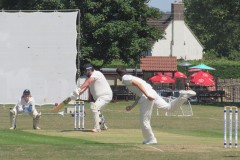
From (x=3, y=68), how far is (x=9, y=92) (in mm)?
1200

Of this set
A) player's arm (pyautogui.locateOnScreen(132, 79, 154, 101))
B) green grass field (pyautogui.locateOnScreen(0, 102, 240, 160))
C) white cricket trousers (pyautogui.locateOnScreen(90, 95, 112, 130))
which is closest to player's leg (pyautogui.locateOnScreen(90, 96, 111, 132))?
white cricket trousers (pyautogui.locateOnScreen(90, 95, 112, 130))

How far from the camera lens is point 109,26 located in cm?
5775

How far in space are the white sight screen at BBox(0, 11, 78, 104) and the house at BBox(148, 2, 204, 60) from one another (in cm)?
5413

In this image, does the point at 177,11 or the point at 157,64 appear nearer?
the point at 157,64

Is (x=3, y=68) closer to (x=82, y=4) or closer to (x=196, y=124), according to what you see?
(x=196, y=124)

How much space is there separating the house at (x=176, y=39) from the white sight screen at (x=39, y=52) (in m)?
54.1

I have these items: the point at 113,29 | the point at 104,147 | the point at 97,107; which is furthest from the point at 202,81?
the point at 104,147

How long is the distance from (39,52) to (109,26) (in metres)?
18.2

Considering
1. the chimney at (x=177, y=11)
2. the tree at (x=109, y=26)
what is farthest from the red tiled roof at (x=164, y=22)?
the tree at (x=109, y=26)

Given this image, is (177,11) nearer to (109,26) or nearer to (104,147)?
(109,26)

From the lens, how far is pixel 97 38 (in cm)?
5834

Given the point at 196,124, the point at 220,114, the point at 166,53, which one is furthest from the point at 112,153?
the point at 166,53

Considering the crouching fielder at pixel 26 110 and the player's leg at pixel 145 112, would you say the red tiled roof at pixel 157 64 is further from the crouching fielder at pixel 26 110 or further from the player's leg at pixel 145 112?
the player's leg at pixel 145 112

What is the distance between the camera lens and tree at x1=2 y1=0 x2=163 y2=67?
2279 inches
